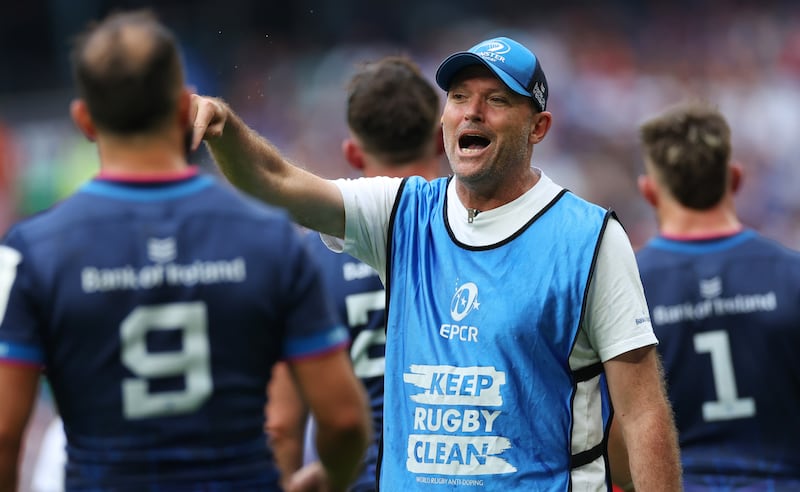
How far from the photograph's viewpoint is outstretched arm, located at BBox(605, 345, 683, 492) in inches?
175

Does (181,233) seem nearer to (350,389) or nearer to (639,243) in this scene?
(350,389)

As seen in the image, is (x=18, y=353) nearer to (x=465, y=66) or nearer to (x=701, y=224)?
(x=465, y=66)

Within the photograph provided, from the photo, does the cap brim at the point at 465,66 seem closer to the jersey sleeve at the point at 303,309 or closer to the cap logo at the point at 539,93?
the cap logo at the point at 539,93

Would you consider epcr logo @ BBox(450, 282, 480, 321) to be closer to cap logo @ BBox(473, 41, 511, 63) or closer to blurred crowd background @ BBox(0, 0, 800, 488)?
cap logo @ BBox(473, 41, 511, 63)

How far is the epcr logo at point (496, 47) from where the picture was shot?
479 centimetres

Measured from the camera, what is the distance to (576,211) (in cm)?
470

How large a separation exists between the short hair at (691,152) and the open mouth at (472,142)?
1.79 m

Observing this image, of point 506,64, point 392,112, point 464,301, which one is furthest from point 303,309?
point 392,112

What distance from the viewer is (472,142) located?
4867 mm

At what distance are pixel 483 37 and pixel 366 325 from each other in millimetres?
15745

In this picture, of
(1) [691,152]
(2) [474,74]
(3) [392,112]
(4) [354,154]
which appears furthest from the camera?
(1) [691,152]

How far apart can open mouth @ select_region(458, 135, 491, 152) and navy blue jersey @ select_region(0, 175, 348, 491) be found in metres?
1.43

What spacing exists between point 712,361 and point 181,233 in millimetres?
3123

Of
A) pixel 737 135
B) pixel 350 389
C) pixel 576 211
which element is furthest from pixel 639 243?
pixel 350 389
